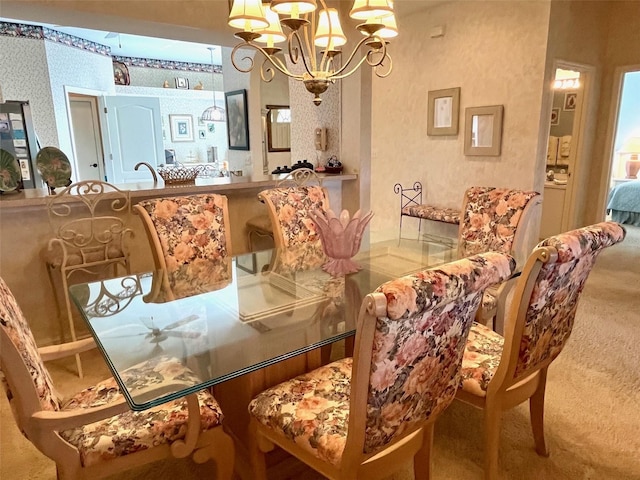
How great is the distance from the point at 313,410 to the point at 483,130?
410 cm

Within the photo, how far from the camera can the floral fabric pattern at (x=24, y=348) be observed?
1170mm

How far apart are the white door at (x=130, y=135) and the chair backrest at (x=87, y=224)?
15.4ft

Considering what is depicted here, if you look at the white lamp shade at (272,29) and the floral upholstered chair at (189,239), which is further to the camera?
the floral upholstered chair at (189,239)

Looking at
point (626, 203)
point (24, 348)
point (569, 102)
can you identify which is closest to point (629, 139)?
point (626, 203)

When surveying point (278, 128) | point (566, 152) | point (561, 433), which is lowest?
point (561, 433)

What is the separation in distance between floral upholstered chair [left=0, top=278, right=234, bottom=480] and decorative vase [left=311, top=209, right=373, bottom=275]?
0.92 m

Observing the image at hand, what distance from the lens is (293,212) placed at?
2.79m

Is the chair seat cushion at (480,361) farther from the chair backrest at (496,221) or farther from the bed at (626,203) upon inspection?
the bed at (626,203)

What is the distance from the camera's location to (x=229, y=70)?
18.6ft

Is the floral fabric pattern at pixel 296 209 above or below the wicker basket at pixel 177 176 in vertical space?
below

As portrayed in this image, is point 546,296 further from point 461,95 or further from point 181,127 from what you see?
point 181,127

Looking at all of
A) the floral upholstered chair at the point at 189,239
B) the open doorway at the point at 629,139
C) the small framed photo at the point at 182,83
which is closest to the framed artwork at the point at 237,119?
the small framed photo at the point at 182,83

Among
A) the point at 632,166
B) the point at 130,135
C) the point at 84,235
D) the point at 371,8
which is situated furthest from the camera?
the point at 632,166

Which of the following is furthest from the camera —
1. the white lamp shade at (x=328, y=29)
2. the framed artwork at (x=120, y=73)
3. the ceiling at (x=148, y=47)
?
the framed artwork at (x=120, y=73)
